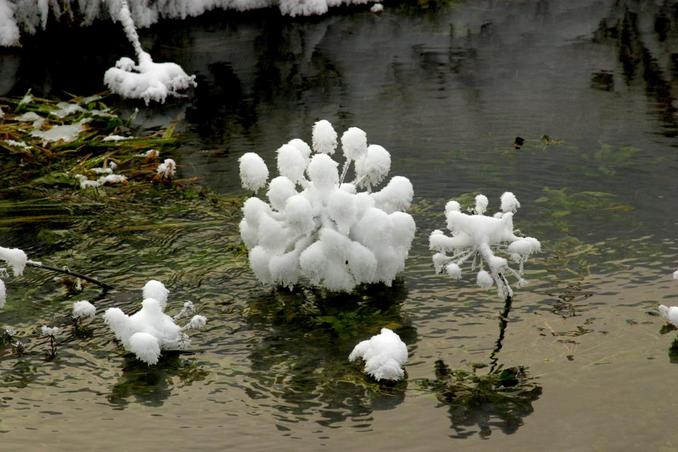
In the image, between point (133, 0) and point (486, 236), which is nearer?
point (486, 236)

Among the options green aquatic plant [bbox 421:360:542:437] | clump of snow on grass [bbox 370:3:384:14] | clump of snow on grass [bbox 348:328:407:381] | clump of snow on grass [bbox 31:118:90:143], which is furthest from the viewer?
clump of snow on grass [bbox 370:3:384:14]

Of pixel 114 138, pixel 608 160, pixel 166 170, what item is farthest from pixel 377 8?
pixel 166 170

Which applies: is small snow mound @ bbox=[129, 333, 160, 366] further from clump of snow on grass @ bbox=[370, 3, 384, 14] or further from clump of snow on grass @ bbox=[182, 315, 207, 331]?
clump of snow on grass @ bbox=[370, 3, 384, 14]

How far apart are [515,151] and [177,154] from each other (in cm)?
418

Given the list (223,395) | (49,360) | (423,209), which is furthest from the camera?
(423,209)

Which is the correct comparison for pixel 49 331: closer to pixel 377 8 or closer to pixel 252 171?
pixel 252 171

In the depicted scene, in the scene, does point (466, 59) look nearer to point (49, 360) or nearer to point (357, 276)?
point (357, 276)

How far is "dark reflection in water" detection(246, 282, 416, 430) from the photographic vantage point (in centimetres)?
656

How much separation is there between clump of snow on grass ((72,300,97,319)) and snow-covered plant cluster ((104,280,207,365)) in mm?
391

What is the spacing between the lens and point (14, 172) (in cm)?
1165

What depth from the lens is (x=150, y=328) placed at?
718 cm

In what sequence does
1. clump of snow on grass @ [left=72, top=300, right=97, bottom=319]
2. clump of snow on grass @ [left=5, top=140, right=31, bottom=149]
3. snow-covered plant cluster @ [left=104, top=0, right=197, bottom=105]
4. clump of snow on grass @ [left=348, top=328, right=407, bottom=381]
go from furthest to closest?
snow-covered plant cluster @ [left=104, top=0, right=197, bottom=105]
clump of snow on grass @ [left=5, top=140, right=31, bottom=149]
clump of snow on grass @ [left=72, top=300, right=97, bottom=319]
clump of snow on grass @ [left=348, top=328, right=407, bottom=381]

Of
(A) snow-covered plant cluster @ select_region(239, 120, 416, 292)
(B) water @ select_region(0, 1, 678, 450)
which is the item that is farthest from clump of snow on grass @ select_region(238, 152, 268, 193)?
(B) water @ select_region(0, 1, 678, 450)

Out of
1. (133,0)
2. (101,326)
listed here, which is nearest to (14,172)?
(101,326)
